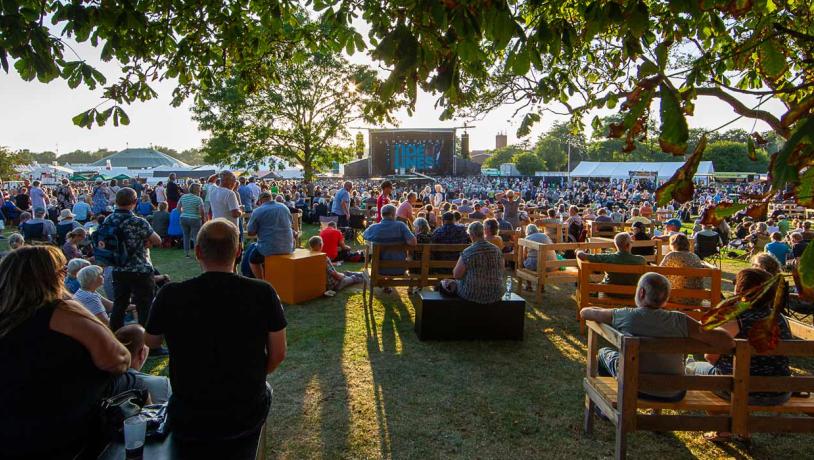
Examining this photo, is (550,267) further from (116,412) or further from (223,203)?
(116,412)

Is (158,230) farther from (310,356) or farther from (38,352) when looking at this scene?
(38,352)

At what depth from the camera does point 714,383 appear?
334cm

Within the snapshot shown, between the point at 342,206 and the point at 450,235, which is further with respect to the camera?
the point at 342,206

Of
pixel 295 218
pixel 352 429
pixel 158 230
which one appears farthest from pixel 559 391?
pixel 158 230

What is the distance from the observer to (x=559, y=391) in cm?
484

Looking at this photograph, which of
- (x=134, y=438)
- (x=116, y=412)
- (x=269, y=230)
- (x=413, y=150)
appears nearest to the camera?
(x=134, y=438)

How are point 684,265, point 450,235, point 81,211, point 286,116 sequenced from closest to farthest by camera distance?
point 684,265 < point 450,235 < point 81,211 < point 286,116

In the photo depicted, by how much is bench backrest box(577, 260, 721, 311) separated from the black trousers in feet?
16.5

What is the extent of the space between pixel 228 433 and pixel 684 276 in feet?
18.7

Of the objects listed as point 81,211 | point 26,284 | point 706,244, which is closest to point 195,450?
point 26,284

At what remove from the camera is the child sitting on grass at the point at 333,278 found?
8.55 meters

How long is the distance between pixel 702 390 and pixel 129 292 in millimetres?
5423

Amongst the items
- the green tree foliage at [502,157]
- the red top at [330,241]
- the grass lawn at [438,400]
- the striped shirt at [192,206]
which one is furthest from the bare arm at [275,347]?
the green tree foliage at [502,157]

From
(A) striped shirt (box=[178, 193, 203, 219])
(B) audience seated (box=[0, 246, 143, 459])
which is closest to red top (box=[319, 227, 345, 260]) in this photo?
(A) striped shirt (box=[178, 193, 203, 219])
